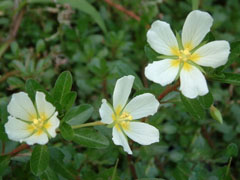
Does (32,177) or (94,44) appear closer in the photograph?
(32,177)

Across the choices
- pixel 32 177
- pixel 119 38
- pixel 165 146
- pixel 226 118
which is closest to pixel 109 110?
pixel 32 177

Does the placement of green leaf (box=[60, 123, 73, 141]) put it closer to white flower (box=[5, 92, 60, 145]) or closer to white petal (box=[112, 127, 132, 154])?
white flower (box=[5, 92, 60, 145])

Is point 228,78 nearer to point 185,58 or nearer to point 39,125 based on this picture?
point 185,58

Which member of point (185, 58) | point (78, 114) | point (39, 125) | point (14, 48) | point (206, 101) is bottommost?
point (14, 48)

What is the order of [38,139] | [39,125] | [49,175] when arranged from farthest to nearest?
1. [49,175]
2. [39,125]
3. [38,139]

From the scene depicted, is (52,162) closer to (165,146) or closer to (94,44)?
(165,146)

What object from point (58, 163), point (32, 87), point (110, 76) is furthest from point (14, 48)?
point (58, 163)
